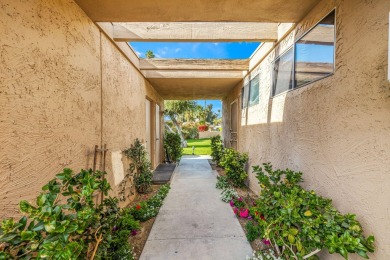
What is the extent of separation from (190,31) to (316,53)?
1815 millimetres

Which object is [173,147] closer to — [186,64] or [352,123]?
[186,64]

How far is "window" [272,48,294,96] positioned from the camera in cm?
274

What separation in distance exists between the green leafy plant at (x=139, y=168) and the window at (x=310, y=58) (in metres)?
3.12

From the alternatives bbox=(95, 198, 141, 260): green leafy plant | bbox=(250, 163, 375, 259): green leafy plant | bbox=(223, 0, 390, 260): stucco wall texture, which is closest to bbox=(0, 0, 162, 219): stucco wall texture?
bbox=(95, 198, 141, 260): green leafy plant

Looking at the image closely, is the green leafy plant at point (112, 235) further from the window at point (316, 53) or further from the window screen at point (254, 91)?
the window screen at point (254, 91)

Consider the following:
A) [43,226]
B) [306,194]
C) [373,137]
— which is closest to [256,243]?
[306,194]

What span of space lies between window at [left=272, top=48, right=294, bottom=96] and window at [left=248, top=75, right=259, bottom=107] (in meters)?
0.91

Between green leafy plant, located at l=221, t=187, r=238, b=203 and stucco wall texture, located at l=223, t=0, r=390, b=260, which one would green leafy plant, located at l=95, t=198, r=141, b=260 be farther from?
stucco wall texture, located at l=223, t=0, r=390, b=260

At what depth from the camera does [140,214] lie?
3.11 metres

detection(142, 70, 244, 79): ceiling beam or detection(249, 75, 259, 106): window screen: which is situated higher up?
detection(142, 70, 244, 79): ceiling beam

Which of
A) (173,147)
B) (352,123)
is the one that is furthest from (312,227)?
(173,147)

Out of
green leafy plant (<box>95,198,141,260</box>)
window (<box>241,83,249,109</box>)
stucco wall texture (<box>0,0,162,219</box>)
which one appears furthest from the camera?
window (<box>241,83,249,109</box>)

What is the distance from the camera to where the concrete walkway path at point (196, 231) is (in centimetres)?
226

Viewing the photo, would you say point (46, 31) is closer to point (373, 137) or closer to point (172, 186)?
point (373, 137)
